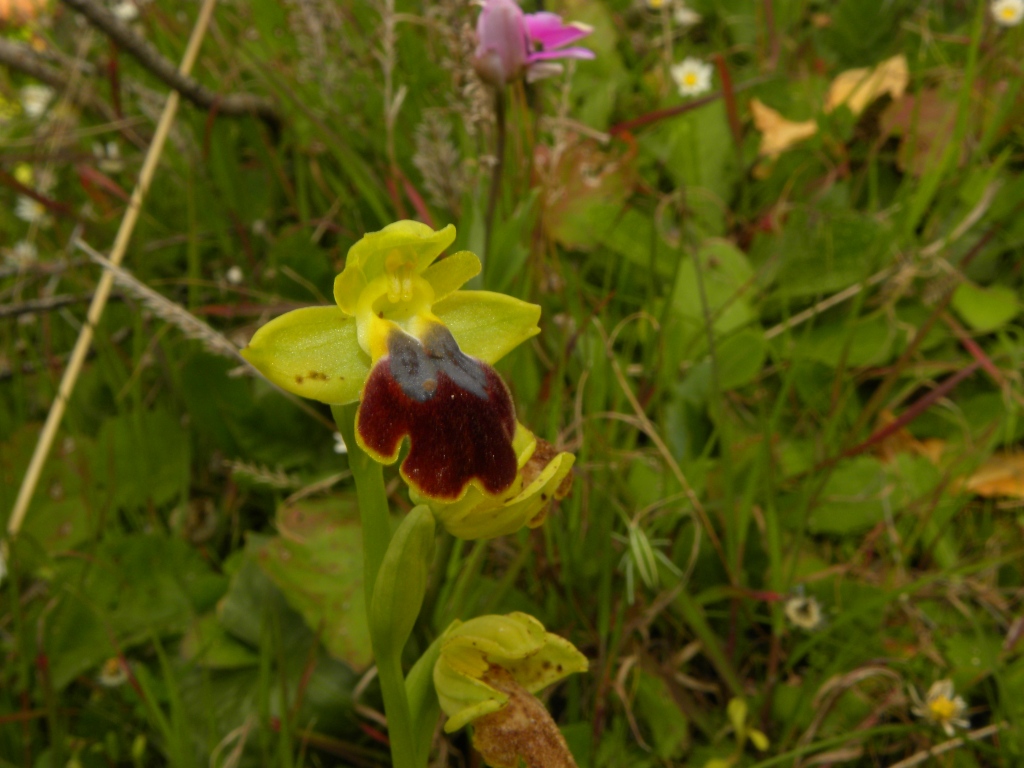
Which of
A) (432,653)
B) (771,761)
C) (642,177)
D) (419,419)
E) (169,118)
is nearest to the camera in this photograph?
(419,419)

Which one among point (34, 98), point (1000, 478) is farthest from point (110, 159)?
point (1000, 478)

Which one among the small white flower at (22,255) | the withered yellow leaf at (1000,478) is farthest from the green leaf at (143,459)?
the withered yellow leaf at (1000,478)

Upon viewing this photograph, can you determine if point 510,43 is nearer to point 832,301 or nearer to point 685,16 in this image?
point 832,301

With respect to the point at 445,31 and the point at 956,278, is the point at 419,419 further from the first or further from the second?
the point at 956,278

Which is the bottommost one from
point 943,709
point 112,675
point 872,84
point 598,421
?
point 112,675

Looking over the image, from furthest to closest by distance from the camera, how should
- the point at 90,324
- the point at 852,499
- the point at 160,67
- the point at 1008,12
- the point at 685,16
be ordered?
the point at 685,16
the point at 1008,12
the point at 160,67
the point at 90,324
the point at 852,499

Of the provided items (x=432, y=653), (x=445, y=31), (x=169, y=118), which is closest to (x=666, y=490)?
(x=432, y=653)

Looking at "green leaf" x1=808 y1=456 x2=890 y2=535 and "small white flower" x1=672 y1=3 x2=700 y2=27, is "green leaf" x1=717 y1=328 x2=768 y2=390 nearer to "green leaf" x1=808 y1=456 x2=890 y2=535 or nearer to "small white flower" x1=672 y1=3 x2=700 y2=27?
"green leaf" x1=808 y1=456 x2=890 y2=535
